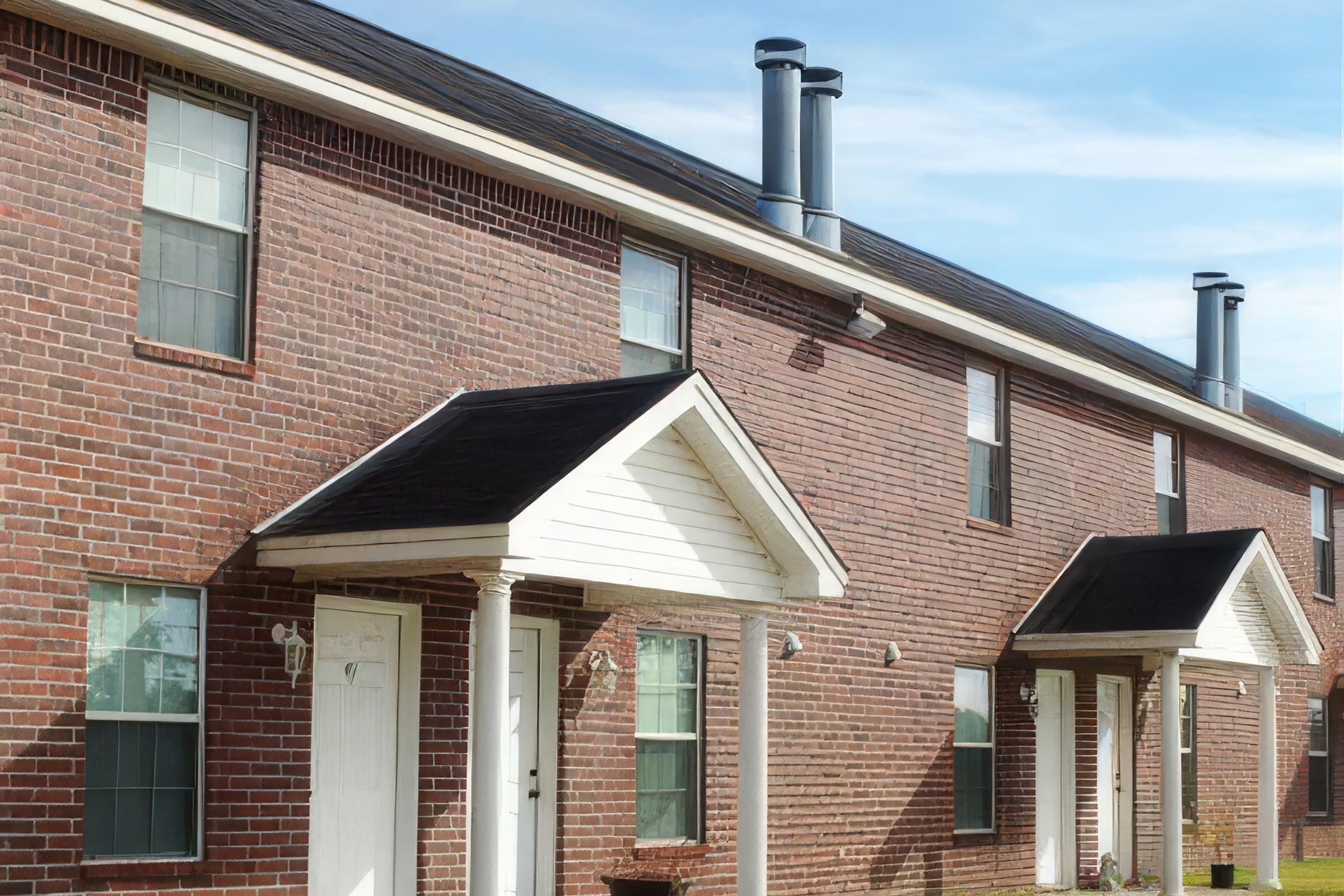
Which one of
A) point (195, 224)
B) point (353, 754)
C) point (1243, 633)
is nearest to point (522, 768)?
point (353, 754)

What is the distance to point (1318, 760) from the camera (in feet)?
87.8

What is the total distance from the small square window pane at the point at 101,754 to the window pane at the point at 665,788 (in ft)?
15.9

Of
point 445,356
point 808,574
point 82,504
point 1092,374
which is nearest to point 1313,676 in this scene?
point 1092,374

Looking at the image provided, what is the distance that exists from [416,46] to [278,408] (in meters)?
6.64

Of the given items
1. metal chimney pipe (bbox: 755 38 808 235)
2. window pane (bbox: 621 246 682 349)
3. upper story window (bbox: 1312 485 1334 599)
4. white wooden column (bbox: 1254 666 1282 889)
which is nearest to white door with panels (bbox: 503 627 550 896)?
window pane (bbox: 621 246 682 349)

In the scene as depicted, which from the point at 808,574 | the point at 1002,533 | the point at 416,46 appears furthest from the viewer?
the point at 1002,533

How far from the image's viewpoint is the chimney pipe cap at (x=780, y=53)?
17.2 meters

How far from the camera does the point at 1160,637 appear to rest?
56.6ft

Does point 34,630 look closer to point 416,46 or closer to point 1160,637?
point 416,46

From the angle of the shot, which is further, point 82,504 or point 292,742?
point 292,742

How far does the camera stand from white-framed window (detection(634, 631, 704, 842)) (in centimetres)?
1397

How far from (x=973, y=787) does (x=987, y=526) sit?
2763 millimetres

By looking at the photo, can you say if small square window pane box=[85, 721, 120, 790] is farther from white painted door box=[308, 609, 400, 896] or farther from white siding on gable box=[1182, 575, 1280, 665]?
white siding on gable box=[1182, 575, 1280, 665]

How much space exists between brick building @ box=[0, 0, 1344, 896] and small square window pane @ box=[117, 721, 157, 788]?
18mm
